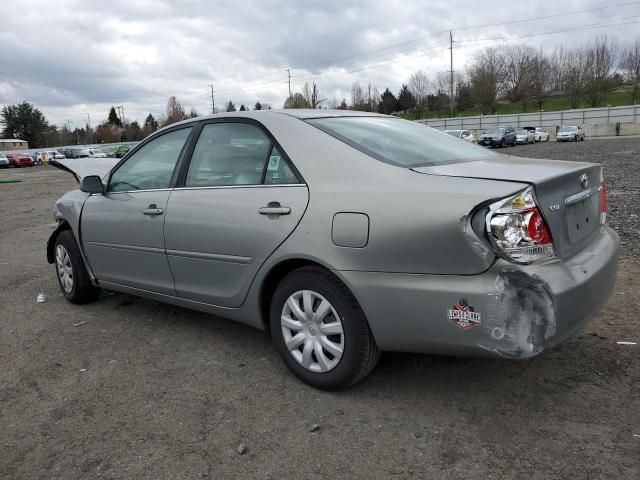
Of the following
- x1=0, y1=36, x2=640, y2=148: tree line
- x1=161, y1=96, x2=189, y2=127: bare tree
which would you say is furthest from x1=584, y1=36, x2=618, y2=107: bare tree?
x1=161, y1=96, x2=189, y2=127: bare tree

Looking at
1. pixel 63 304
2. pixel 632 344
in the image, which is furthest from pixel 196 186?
pixel 632 344

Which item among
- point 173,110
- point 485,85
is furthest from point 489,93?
point 173,110

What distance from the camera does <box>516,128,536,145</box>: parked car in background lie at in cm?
4294

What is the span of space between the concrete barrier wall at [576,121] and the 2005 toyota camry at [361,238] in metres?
52.0

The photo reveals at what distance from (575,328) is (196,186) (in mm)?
2432

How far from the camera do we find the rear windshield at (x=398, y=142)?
119 inches

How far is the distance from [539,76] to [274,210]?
86351 mm

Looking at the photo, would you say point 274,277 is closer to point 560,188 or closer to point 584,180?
point 560,188

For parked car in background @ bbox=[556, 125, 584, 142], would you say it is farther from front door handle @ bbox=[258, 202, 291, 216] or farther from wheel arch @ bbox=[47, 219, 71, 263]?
front door handle @ bbox=[258, 202, 291, 216]

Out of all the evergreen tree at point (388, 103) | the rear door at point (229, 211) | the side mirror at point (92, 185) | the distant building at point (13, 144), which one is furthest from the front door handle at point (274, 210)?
the distant building at point (13, 144)

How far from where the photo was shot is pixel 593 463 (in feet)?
7.64

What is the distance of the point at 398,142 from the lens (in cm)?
329

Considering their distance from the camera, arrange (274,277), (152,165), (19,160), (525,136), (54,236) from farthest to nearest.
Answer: (19,160), (525,136), (54,236), (152,165), (274,277)

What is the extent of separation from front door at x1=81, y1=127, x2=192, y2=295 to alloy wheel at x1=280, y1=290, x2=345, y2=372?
1.12m
